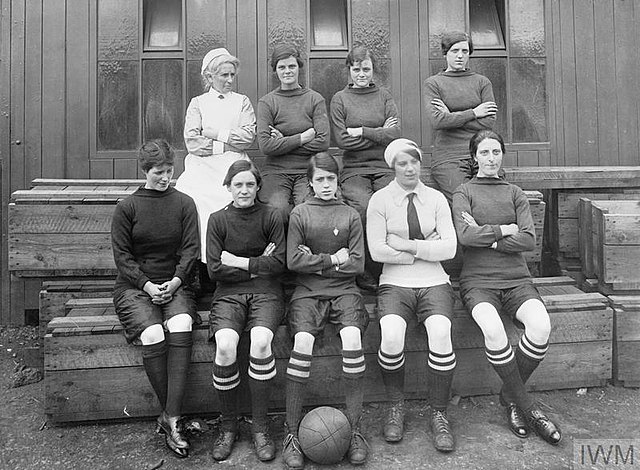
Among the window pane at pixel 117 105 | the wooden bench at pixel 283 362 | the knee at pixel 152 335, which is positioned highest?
the window pane at pixel 117 105

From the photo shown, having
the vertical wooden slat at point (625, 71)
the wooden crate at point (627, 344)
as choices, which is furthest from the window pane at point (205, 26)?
the wooden crate at point (627, 344)

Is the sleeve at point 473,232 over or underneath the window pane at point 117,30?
underneath

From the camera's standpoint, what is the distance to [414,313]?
3.30m

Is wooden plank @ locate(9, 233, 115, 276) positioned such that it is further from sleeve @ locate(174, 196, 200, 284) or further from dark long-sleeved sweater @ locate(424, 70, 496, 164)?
dark long-sleeved sweater @ locate(424, 70, 496, 164)

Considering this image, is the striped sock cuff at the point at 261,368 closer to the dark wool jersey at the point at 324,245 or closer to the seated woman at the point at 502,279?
the dark wool jersey at the point at 324,245

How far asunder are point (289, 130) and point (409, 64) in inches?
68.7

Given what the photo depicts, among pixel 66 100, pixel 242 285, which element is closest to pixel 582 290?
pixel 242 285

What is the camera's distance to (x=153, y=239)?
11.0 ft

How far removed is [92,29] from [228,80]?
74.3 inches

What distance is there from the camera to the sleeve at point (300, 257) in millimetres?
3225

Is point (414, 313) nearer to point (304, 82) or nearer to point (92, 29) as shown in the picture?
point (304, 82)

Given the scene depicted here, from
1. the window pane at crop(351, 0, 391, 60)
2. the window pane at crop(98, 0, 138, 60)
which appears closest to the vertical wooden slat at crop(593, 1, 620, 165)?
the window pane at crop(351, 0, 391, 60)

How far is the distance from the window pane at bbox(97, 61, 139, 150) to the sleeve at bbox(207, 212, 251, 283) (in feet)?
7.53

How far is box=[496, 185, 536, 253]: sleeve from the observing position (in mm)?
3387
